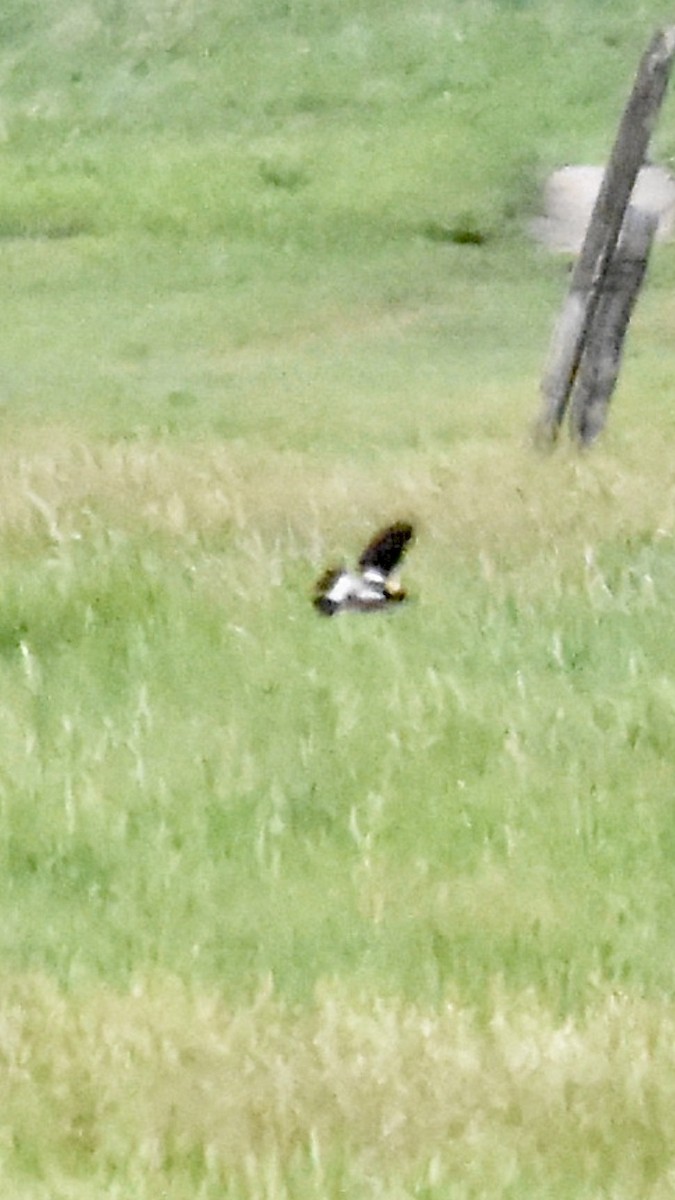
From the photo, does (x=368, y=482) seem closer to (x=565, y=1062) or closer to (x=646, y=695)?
(x=646, y=695)

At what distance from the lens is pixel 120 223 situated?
23.0 meters

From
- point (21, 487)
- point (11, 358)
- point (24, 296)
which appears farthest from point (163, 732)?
point (24, 296)

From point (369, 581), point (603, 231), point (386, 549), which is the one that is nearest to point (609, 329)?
point (603, 231)

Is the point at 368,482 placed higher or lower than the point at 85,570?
lower

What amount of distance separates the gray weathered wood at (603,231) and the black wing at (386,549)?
328 cm

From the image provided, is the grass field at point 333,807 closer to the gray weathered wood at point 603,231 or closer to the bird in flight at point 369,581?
the bird in flight at point 369,581

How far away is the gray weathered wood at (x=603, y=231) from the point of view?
1106 cm

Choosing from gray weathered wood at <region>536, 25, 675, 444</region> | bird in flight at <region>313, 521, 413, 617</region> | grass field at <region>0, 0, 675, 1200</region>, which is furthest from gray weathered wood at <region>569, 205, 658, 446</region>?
bird in flight at <region>313, 521, 413, 617</region>

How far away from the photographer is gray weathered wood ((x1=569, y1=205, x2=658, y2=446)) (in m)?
11.2

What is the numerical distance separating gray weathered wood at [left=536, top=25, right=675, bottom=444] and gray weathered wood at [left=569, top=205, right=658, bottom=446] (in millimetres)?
58

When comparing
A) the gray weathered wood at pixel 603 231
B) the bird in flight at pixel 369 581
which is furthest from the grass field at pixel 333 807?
the gray weathered wood at pixel 603 231

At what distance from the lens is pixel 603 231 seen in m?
11.1

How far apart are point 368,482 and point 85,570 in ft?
9.01

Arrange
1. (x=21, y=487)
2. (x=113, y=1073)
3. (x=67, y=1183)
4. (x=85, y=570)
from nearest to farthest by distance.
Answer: (x=67, y=1183) → (x=113, y=1073) → (x=85, y=570) → (x=21, y=487)
